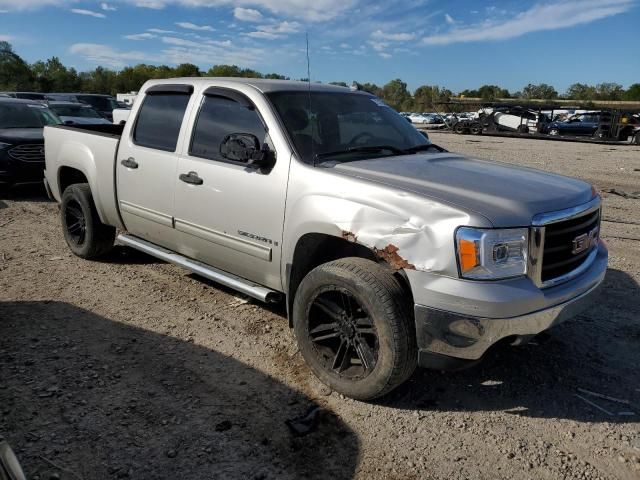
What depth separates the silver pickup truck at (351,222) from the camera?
2777 mm

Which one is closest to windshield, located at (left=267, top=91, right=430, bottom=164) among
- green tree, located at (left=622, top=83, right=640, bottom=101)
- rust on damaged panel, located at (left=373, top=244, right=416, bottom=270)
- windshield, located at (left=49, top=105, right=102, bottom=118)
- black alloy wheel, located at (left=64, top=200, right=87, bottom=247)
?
rust on damaged panel, located at (left=373, top=244, right=416, bottom=270)

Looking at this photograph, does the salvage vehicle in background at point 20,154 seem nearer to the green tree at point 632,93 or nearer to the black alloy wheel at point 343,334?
the black alloy wheel at point 343,334

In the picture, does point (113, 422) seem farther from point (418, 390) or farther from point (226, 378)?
point (418, 390)

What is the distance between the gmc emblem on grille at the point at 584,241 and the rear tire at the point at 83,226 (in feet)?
14.8

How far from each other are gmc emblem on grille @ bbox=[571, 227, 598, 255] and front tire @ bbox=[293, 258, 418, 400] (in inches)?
43.2

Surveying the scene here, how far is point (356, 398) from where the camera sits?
3227 millimetres

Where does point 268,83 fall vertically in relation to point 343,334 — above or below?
above

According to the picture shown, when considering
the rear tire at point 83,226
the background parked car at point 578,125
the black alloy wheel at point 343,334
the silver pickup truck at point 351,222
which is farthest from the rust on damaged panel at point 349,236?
the background parked car at point 578,125

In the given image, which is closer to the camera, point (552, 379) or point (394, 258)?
point (394, 258)

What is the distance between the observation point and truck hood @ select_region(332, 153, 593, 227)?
2846 mm

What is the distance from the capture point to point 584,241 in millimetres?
3291

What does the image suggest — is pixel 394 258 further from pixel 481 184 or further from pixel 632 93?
pixel 632 93

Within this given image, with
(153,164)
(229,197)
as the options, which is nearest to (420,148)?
(229,197)

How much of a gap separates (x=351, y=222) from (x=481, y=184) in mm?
832
